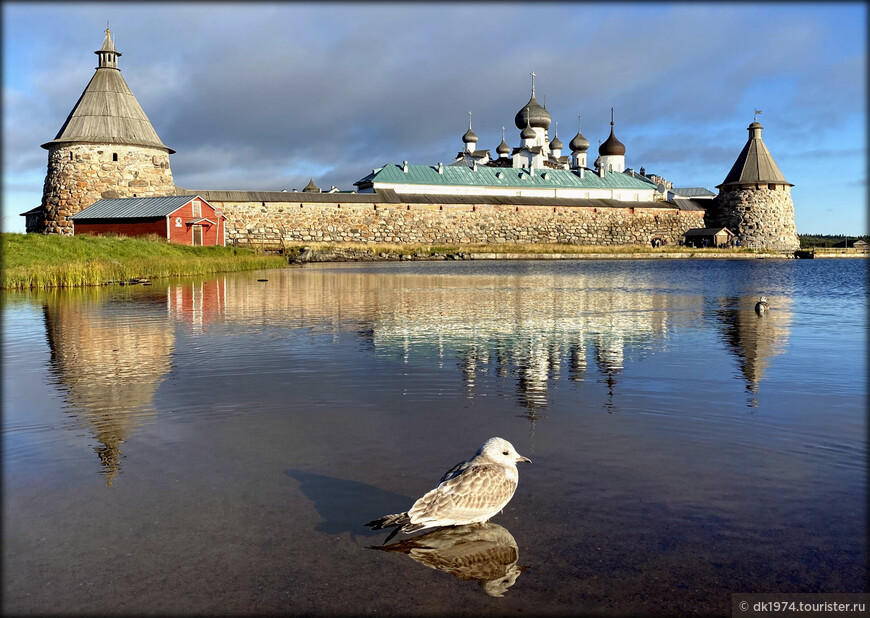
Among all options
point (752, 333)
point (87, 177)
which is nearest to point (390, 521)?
point (752, 333)

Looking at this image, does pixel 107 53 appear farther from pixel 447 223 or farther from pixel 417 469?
pixel 417 469

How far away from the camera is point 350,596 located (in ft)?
11.3

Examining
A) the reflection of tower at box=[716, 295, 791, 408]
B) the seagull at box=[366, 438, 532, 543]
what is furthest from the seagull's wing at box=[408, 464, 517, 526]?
the reflection of tower at box=[716, 295, 791, 408]

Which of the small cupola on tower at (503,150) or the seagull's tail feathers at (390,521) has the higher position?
the small cupola on tower at (503,150)

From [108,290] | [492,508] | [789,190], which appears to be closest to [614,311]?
[492,508]

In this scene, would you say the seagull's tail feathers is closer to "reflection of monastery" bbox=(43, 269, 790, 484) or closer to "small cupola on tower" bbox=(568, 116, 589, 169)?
"reflection of monastery" bbox=(43, 269, 790, 484)

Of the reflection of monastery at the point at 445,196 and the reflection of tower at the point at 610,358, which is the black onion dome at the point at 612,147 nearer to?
the reflection of monastery at the point at 445,196

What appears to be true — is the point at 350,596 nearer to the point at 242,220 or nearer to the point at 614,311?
the point at 614,311

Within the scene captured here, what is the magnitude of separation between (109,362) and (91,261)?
17.0 m

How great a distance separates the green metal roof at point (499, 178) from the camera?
6331cm

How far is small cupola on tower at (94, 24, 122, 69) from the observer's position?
4553 cm

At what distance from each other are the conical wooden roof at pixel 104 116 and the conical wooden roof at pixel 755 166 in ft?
167

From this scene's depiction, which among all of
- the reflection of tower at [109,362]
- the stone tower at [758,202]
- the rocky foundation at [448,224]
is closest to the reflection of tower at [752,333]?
the reflection of tower at [109,362]

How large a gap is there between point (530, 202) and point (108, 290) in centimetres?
4546
